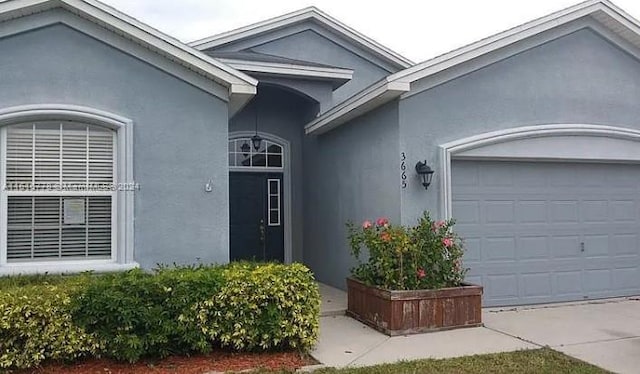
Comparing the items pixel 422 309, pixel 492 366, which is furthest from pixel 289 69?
pixel 492 366

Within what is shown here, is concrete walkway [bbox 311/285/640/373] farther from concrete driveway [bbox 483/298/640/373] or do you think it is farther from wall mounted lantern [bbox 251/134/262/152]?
wall mounted lantern [bbox 251/134/262/152]

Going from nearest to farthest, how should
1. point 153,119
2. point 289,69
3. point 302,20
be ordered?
point 153,119 < point 289,69 < point 302,20

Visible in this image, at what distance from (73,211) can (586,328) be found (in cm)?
710

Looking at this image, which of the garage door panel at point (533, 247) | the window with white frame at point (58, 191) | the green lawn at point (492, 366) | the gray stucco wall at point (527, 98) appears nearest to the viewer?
the green lawn at point (492, 366)

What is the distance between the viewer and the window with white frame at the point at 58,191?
23.5 ft

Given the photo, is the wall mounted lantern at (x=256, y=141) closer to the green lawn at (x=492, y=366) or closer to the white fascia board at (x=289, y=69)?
the white fascia board at (x=289, y=69)

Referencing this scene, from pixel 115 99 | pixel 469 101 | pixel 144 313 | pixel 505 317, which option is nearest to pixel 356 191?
pixel 469 101

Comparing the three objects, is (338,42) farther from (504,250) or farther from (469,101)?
(504,250)

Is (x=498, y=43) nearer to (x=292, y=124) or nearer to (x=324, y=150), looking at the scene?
(x=324, y=150)

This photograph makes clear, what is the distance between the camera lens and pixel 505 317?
8242mm

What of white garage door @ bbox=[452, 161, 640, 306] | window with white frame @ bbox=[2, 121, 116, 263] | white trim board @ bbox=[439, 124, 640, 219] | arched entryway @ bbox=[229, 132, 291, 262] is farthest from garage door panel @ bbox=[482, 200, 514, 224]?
window with white frame @ bbox=[2, 121, 116, 263]

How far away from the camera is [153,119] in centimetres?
762

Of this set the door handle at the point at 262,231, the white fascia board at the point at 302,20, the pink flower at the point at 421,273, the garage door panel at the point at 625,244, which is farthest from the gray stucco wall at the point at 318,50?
the garage door panel at the point at 625,244

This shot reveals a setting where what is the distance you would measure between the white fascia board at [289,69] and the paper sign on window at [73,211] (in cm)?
453
